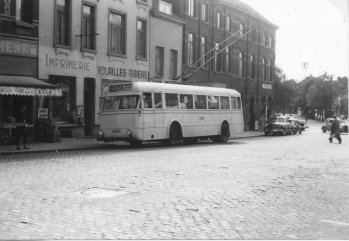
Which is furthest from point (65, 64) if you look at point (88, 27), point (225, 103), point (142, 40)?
point (225, 103)

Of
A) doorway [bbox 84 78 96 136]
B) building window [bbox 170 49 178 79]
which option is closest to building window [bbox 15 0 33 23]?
doorway [bbox 84 78 96 136]

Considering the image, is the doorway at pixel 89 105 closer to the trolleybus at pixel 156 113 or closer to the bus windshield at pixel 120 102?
the trolleybus at pixel 156 113

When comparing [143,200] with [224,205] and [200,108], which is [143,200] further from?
[200,108]

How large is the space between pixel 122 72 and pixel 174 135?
7386mm

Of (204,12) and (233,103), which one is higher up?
(204,12)

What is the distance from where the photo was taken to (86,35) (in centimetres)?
2419

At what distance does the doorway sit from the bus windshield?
5234 mm

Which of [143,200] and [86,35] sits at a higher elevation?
[86,35]

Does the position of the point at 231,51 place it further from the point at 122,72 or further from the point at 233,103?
the point at 122,72

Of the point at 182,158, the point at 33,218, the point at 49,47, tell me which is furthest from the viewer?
the point at 49,47

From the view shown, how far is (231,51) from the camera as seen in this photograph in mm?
43656

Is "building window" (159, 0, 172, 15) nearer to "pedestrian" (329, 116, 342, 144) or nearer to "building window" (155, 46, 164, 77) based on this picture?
"building window" (155, 46, 164, 77)

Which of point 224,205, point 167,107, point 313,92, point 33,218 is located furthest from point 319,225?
point 313,92

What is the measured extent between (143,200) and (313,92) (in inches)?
3690
